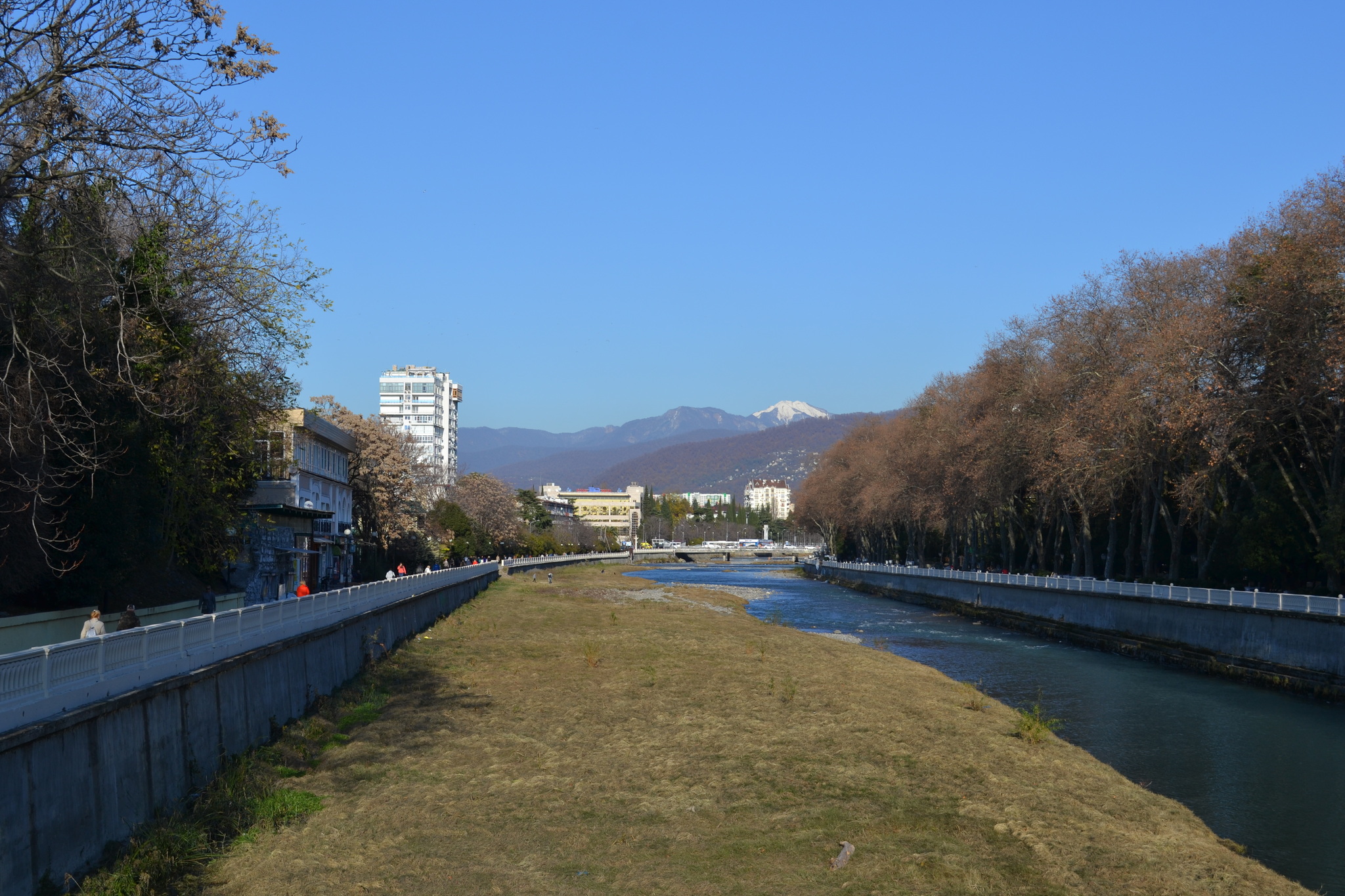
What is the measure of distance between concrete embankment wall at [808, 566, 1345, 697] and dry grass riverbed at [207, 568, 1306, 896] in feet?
35.4

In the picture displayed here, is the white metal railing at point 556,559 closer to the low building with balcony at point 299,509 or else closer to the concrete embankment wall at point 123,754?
the low building with balcony at point 299,509

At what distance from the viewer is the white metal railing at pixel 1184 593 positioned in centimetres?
2981

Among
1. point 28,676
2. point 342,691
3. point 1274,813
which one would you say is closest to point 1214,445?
point 1274,813

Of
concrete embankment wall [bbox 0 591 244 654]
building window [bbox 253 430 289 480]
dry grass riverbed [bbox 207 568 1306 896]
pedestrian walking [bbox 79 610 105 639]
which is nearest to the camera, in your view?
dry grass riverbed [bbox 207 568 1306 896]

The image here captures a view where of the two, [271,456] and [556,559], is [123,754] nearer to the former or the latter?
[271,456]

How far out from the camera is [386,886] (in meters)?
11.4

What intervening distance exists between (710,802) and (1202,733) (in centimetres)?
A: 1454

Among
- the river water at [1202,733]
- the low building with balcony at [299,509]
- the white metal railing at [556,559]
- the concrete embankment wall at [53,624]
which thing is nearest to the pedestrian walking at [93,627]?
the concrete embankment wall at [53,624]

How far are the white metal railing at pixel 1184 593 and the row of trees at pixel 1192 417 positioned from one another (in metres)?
3.23

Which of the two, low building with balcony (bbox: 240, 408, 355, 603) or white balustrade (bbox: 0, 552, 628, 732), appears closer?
white balustrade (bbox: 0, 552, 628, 732)

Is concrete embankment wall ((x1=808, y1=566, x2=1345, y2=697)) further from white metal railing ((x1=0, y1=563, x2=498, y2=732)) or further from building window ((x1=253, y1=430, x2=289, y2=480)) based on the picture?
building window ((x1=253, y1=430, x2=289, y2=480))

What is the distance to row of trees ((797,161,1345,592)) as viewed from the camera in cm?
3538

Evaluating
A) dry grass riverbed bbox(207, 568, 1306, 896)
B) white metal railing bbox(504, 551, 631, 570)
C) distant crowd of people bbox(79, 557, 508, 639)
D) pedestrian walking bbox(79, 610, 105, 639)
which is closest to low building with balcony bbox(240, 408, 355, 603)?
distant crowd of people bbox(79, 557, 508, 639)

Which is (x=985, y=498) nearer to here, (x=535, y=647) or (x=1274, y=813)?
(x=535, y=647)
